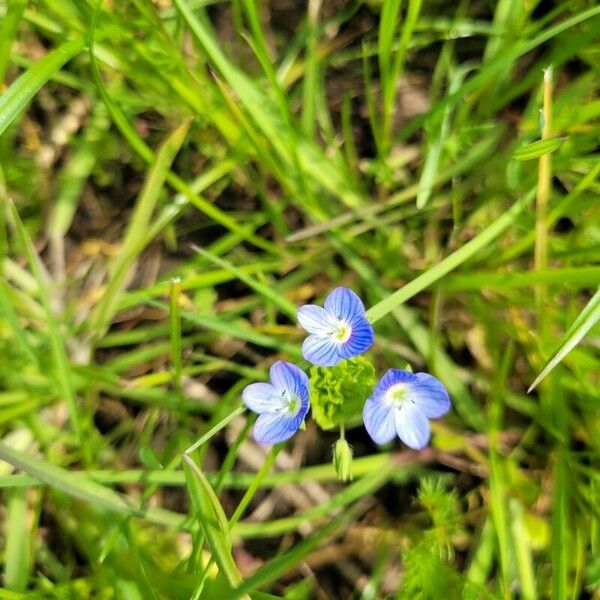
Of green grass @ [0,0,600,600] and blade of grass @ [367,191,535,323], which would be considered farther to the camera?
green grass @ [0,0,600,600]

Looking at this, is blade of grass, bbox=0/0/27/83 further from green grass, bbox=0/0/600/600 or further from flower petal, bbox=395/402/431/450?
flower petal, bbox=395/402/431/450

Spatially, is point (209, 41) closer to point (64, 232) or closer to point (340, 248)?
point (340, 248)

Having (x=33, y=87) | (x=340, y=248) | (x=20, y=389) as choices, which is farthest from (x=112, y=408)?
(x=33, y=87)

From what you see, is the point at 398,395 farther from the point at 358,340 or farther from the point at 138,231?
the point at 138,231

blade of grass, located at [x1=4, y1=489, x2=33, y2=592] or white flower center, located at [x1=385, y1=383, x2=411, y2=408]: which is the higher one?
white flower center, located at [x1=385, y1=383, x2=411, y2=408]

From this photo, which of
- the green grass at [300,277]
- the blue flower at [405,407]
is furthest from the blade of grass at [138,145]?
the blue flower at [405,407]

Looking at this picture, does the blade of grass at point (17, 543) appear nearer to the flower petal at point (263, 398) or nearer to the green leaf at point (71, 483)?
the green leaf at point (71, 483)

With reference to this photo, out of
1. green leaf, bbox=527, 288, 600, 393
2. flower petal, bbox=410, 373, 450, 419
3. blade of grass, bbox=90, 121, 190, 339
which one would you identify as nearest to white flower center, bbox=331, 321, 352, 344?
flower petal, bbox=410, 373, 450, 419
